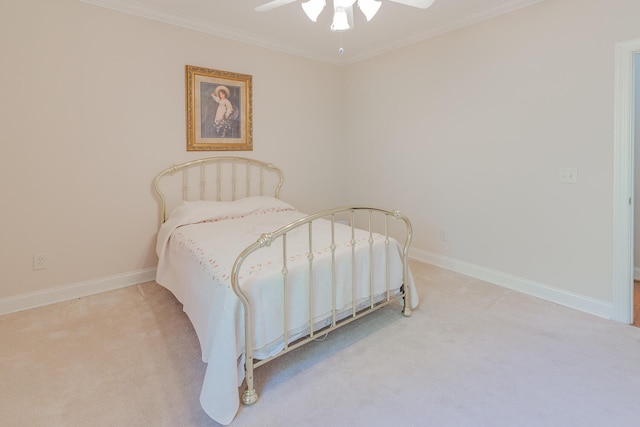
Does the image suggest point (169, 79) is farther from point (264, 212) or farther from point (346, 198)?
point (346, 198)

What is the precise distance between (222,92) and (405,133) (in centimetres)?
209

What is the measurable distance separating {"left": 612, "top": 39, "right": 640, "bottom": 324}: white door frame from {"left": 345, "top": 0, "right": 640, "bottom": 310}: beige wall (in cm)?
5

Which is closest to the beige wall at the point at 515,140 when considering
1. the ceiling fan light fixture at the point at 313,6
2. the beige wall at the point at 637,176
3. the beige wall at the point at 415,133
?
the beige wall at the point at 415,133

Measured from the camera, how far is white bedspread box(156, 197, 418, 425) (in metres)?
1.64

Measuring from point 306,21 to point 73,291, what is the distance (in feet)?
10.8

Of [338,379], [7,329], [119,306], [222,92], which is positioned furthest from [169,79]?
[338,379]

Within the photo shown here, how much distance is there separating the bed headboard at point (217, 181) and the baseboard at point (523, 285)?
198 centimetres

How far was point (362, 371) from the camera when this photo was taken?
6.53 ft

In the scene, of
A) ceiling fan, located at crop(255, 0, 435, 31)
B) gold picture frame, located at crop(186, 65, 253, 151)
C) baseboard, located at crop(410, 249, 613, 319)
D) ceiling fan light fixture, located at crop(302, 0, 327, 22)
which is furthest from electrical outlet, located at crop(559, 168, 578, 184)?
gold picture frame, located at crop(186, 65, 253, 151)

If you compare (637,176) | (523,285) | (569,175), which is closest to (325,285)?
(523,285)

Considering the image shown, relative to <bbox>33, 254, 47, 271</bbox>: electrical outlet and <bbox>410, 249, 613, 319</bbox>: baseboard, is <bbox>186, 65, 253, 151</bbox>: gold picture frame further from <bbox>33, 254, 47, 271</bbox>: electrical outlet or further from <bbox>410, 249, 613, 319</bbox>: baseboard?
<bbox>410, 249, 613, 319</bbox>: baseboard

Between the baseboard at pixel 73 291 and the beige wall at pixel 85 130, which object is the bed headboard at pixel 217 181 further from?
the baseboard at pixel 73 291

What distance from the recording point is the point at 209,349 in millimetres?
1819

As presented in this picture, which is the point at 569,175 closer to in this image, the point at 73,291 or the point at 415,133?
the point at 415,133
